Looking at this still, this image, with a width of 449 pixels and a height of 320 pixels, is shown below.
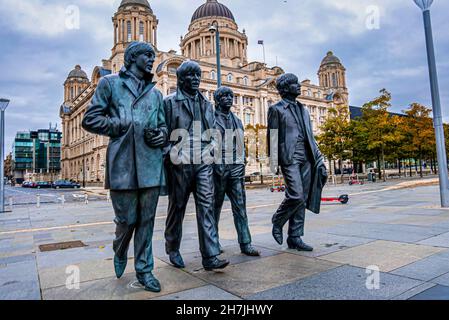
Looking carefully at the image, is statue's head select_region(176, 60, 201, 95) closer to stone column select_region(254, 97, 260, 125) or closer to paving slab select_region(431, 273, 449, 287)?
paving slab select_region(431, 273, 449, 287)

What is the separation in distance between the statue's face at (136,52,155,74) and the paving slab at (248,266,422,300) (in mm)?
2381

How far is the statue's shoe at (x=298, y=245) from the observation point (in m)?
4.57

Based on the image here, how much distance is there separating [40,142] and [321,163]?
139 m

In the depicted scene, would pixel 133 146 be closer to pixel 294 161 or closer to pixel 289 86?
pixel 294 161

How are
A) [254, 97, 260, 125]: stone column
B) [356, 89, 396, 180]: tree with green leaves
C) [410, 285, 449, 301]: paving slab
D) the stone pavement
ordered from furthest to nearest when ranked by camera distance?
[254, 97, 260, 125]: stone column < [356, 89, 396, 180]: tree with green leaves < the stone pavement < [410, 285, 449, 301]: paving slab

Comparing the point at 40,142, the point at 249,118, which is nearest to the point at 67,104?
the point at 40,142

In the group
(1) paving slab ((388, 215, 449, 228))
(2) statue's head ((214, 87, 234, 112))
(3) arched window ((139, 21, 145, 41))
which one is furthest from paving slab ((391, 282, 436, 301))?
(3) arched window ((139, 21, 145, 41))

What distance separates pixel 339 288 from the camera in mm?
2986

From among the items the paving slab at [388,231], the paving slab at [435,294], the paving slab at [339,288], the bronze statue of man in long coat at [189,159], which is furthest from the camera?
the paving slab at [388,231]

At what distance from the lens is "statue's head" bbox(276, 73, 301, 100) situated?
484 centimetres

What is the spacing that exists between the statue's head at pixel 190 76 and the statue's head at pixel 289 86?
1.50 metres

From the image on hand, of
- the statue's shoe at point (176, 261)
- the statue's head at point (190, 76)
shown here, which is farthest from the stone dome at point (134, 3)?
the statue's shoe at point (176, 261)

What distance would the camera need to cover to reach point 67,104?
3770 inches

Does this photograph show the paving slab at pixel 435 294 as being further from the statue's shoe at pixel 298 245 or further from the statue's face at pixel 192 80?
the statue's face at pixel 192 80
